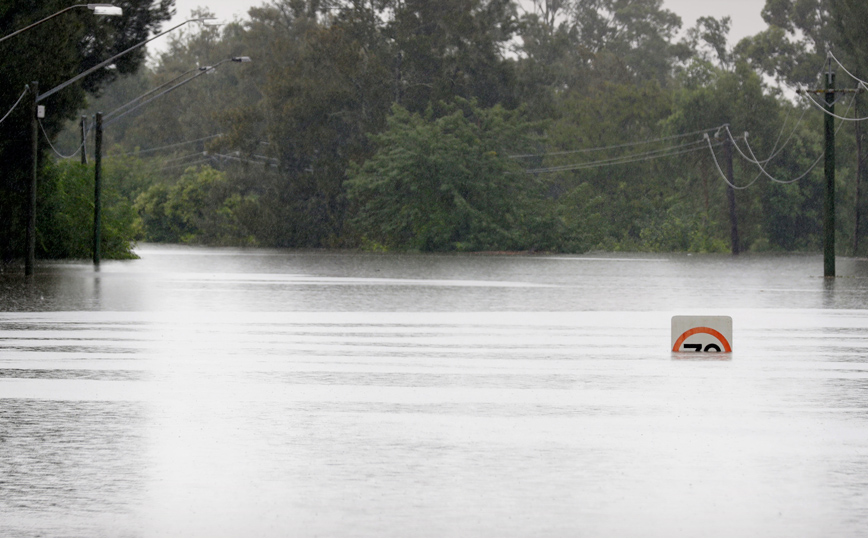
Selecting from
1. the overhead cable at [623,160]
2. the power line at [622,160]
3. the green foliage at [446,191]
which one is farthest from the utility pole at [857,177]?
the power line at [622,160]

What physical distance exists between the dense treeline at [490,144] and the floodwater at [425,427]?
59.5 meters

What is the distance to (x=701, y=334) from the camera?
17.0 m

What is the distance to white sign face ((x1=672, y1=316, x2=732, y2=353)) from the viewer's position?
16.8 metres

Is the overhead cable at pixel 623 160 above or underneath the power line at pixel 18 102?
above

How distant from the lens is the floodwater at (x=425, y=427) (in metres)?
7.49

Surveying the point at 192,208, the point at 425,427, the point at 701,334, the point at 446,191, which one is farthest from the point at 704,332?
the point at 192,208

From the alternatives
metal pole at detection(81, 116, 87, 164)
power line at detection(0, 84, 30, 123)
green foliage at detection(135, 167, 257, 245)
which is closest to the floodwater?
power line at detection(0, 84, 30, 123)

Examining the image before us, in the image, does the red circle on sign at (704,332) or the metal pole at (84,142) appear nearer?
the red circle on sign at (704,332)

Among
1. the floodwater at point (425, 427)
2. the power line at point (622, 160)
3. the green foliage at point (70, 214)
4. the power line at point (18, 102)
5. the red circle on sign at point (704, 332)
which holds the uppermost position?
the power line at point (622, 160)

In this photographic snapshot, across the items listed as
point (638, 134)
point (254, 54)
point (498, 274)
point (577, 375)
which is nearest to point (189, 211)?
point (254, 54)

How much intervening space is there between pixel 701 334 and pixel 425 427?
24.2ft

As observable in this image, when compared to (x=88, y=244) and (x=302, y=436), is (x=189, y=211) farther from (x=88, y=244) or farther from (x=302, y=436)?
(x=302, y=436)

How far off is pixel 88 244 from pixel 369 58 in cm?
4505

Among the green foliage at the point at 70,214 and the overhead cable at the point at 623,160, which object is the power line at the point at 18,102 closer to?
the green foliage at the point at 70,214
